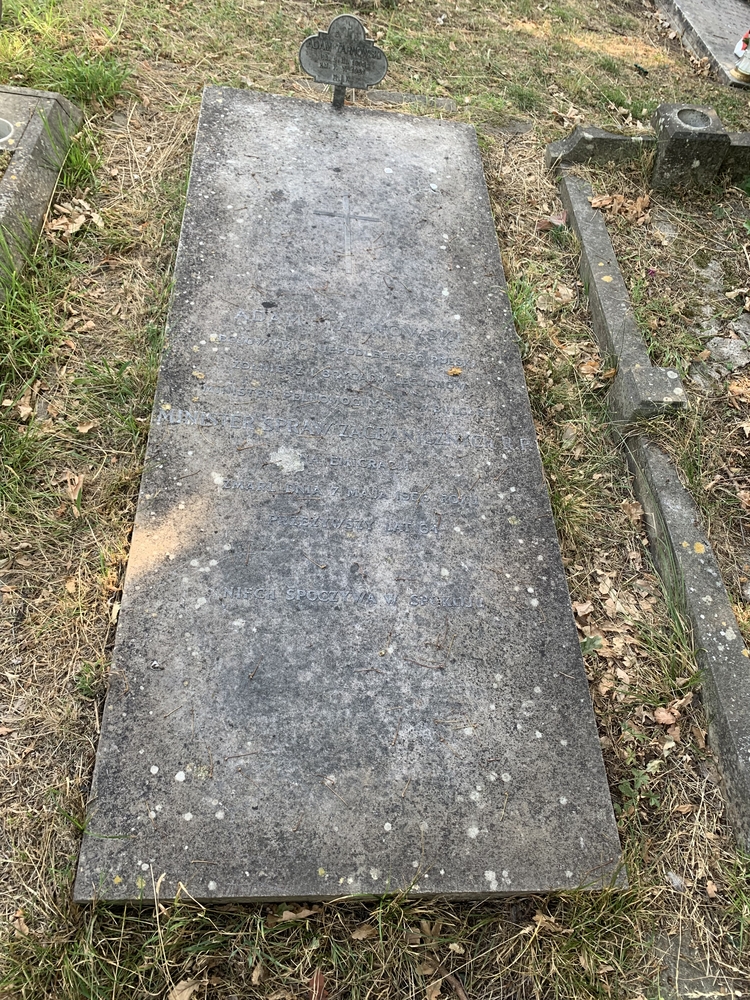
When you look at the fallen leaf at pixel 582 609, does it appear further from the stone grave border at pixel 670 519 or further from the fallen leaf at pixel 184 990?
the fallen leaf at pixel 184 990

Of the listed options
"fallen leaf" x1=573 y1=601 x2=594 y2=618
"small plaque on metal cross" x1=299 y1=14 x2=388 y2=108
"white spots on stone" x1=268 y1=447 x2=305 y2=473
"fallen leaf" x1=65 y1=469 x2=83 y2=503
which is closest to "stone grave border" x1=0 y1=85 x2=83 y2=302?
"fallen leaf" x1=65 y1=469 x2=83 y2=503

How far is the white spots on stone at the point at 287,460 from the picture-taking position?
2.29m

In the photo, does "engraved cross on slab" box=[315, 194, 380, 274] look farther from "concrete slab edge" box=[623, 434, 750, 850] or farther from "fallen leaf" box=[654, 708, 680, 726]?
"fallen leaf" box=[654, 708, 680, 726]

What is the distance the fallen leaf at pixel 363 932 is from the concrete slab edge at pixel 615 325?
203 centimetres

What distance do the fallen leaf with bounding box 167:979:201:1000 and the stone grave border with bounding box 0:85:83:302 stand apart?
93.5 inches

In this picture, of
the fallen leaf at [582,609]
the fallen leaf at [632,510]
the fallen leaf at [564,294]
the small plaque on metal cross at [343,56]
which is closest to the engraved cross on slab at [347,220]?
the small plaque on metal cross at [343,56]

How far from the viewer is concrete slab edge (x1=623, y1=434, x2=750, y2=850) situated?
82.5 inches

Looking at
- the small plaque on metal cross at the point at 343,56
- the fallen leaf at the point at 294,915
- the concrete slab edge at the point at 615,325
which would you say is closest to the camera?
the fallen leaf at the point at 294,915

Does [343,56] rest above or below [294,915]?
above

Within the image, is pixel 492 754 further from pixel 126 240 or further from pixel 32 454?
pixel 126 240

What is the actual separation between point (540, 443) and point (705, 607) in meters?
0.85

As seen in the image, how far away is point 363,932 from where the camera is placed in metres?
1.75

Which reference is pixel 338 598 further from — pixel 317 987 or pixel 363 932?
pixel 317 987

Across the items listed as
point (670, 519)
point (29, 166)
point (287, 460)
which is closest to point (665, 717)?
point (670, 519)
